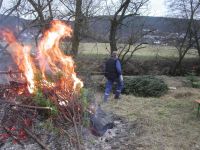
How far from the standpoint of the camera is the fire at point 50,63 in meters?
8.60

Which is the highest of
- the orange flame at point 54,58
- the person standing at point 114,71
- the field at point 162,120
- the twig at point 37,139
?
the orange flame at point 54,58

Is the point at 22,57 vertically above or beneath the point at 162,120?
above

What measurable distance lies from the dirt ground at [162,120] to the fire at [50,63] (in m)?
1.93

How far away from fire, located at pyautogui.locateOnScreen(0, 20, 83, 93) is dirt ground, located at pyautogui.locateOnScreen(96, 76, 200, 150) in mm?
1934

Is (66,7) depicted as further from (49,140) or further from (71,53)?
(49,140)

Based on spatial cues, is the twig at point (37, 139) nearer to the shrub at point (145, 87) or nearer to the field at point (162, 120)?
the field at point (162, 120)

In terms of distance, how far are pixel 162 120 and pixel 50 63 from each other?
11.9 ft

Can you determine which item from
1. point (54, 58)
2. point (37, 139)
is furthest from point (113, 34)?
point (37, 139)

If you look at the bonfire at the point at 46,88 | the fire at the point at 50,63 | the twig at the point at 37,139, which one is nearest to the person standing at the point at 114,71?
the fire at the point at 50,63

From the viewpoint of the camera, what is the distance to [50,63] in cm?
1015

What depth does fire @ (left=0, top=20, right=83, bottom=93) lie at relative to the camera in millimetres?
8602

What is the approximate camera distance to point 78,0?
17.6 m

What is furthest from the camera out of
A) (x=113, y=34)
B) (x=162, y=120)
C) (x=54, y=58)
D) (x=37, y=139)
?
(x=113, y=34)

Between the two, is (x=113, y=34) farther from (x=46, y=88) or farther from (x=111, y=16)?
(x=46, y=88)
